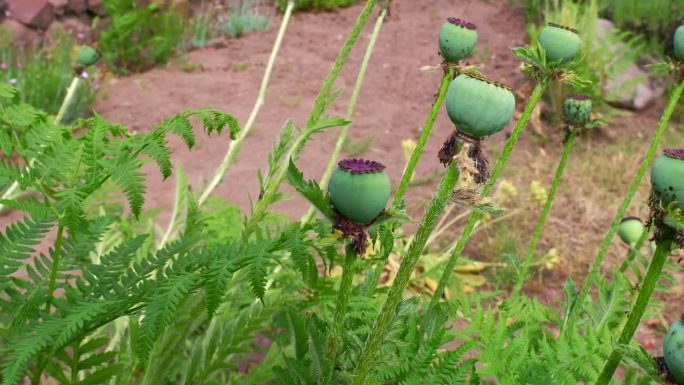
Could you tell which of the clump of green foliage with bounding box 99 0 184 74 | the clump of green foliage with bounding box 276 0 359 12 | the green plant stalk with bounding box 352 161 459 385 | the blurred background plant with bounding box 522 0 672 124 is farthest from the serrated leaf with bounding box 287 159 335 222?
the clump of green foliage with bounding box 276 0 359 12

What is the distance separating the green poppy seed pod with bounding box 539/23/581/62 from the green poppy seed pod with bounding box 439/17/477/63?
140 millimetres

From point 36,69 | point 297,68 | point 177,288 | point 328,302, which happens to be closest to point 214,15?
point 297,68

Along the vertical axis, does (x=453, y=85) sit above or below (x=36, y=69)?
above

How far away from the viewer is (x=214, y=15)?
19.4 feet

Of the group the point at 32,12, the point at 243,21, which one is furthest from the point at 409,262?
the point at 243,21

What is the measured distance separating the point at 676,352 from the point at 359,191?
0.40 m

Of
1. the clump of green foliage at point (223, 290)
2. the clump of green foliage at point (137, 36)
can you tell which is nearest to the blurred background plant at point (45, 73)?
the clump of green foliage at point (137, 36)

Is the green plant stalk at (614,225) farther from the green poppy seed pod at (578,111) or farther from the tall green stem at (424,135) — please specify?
the tall green stem at (424,135)

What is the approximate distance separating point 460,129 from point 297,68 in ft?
14.3

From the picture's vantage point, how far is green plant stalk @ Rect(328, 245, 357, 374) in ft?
3.00

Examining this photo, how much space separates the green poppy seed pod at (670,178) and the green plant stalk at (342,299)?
0.39 meters

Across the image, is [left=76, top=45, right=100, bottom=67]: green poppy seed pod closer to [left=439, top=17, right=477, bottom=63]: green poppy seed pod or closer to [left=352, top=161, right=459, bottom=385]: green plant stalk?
[left=439, top=17, right=477, bottom=63]: green poppy seed pod

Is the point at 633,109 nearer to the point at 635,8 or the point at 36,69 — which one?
the point at 635,8

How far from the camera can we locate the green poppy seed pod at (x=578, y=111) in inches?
68.1
